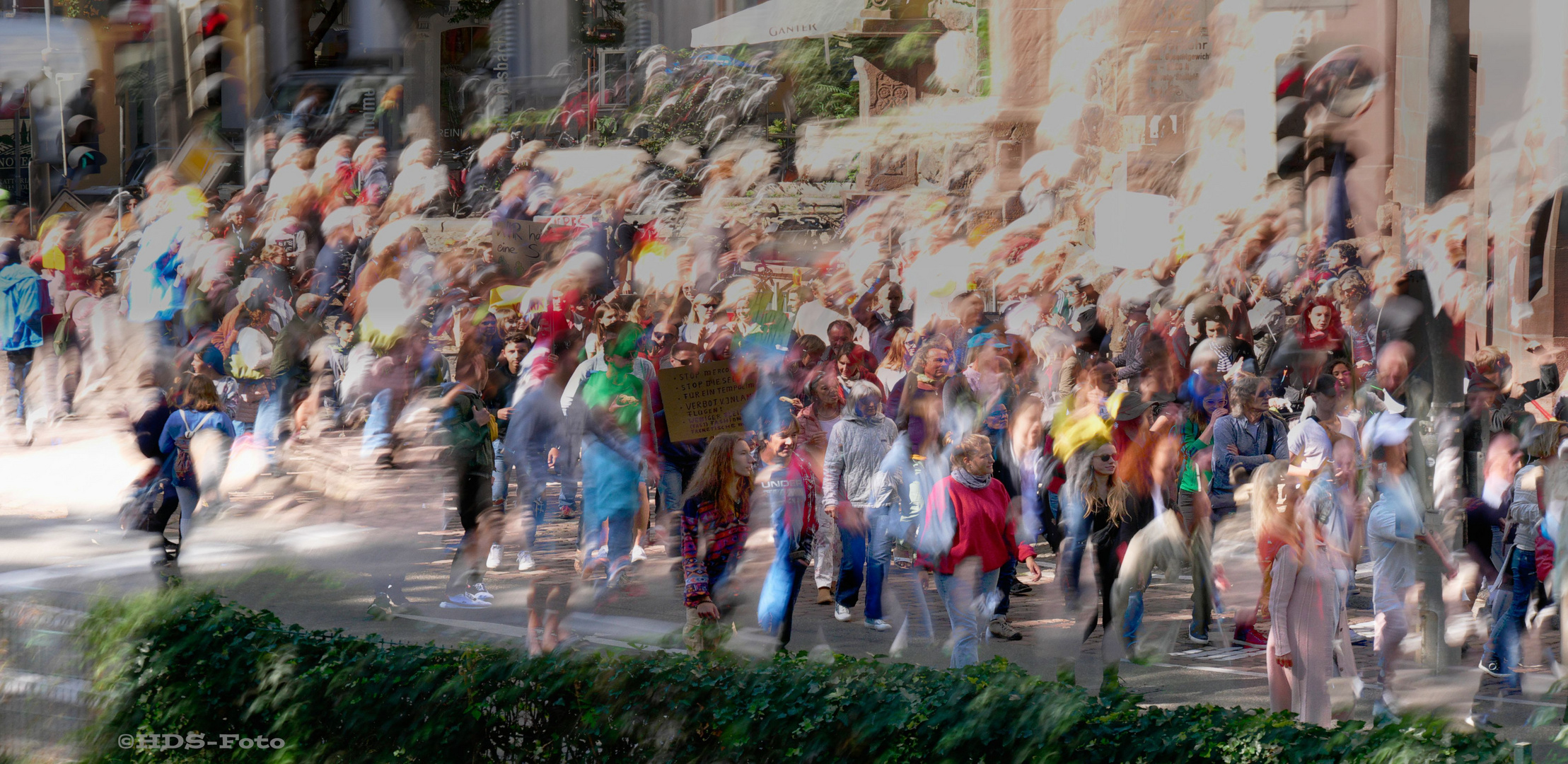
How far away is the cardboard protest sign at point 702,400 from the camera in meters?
7.80

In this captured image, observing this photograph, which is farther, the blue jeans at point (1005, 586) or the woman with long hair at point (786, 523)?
the blue jeans at point (1005, 586)

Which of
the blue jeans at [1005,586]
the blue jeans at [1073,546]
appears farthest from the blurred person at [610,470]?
the blue jeans at [1073,546]

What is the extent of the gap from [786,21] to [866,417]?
12.6 metres

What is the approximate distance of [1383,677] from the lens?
22.5 feet

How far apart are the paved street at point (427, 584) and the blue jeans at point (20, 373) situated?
8.94 ft

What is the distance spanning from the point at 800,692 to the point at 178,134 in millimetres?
20886

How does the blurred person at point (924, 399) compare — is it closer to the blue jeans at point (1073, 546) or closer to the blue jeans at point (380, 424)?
the blue jeans at point (1073, 546)

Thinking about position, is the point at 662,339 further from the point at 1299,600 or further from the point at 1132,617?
the point at 1299,600

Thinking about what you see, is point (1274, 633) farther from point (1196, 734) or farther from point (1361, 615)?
point (1361, 615)

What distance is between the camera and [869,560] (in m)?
8.40

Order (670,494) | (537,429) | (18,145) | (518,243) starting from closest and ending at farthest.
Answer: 1. (537,429)
2. (670,494)
3. (518,243)
4. (18,145)

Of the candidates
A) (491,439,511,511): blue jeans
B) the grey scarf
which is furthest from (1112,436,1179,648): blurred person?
(491,439,511,511): blue jeans

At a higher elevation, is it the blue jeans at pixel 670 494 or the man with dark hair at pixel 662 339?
the man with dark hair at pixel 662 339

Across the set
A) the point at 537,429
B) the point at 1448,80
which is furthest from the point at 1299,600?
the point at 1448,80
